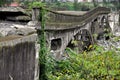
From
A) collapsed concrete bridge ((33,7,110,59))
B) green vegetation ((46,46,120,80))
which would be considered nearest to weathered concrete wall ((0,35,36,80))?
green vegetation ((46,46,120,80))

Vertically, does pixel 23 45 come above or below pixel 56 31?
above

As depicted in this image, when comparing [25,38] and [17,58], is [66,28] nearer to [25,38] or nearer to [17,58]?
[25,38]

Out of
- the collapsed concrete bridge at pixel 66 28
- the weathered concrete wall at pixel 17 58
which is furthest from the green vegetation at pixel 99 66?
the collapsed concrete bridge at pixel 66 28

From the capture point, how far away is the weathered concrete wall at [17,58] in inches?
261

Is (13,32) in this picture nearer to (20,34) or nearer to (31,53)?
(20,34)

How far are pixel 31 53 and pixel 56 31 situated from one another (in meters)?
9.37

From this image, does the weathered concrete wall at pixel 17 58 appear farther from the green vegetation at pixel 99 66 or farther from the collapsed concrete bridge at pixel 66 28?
the collapsed concrete bridge at pixel 66 28

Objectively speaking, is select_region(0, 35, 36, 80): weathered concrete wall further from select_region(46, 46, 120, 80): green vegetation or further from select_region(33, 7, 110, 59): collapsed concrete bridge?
select_region(33, 7, 110, 59): collapsed concrete bridge

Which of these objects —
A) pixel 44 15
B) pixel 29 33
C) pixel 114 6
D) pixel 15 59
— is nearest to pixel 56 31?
pixel 44 15

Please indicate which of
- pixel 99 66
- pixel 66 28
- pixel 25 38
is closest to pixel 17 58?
pixel 25 38

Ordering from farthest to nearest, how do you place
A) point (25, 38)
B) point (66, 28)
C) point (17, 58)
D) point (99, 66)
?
point (66, 28), point (99, 66), point (25, 38), point (17, 58)

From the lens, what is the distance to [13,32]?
328 inches

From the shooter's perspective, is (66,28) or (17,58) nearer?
(17,58)

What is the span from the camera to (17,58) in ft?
23.7
